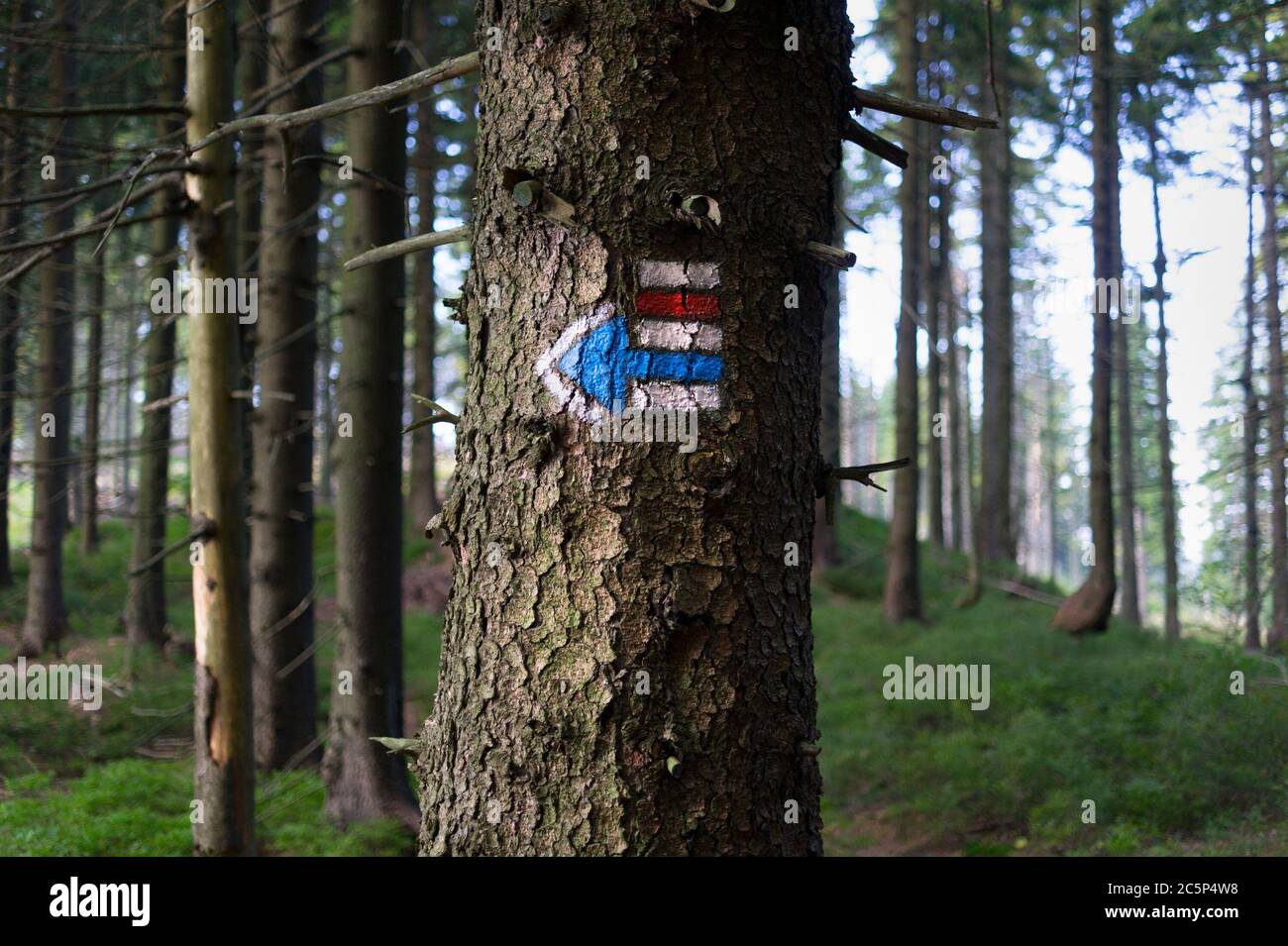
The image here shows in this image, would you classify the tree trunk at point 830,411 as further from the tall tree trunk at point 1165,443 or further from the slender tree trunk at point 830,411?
the tall tree trunk at point 1165,443

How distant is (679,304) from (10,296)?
7.67 meters

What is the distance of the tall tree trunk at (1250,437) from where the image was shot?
10.2 m

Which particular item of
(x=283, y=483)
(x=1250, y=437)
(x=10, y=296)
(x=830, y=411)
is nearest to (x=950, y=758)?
(x=1250, y=437)

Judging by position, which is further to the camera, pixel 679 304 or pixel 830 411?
pixel 830 411

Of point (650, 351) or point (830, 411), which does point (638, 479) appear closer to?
point (650, 351)

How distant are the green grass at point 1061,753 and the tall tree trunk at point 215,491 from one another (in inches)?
202

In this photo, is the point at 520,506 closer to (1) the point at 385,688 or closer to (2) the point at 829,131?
(2) the point at 829,131

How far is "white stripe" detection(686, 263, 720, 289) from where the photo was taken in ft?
7.61

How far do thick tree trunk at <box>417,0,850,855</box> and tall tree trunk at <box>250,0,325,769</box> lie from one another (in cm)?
645

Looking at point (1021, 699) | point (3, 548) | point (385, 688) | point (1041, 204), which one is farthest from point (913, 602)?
point (1041, 204)

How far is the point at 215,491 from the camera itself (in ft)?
17.0

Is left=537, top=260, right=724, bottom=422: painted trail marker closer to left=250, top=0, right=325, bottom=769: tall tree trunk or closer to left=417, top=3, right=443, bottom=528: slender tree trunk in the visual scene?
left=250, top=0, right=325, bottom=769: tall tree trunk

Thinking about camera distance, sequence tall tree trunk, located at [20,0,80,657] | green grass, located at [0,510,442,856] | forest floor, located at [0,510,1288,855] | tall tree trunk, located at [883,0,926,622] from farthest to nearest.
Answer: tall tree trunk, located at [883,0,926,622] → tall tree trunk, located at [20,0,80,657] → forest floor, located at [0,510,1288,855] → green grass, located at [0,510,442,856]

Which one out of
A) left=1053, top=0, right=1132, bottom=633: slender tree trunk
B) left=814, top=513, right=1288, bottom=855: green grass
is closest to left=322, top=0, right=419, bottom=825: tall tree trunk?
left=814, top=513, right=1288, bottom=855: green grass
